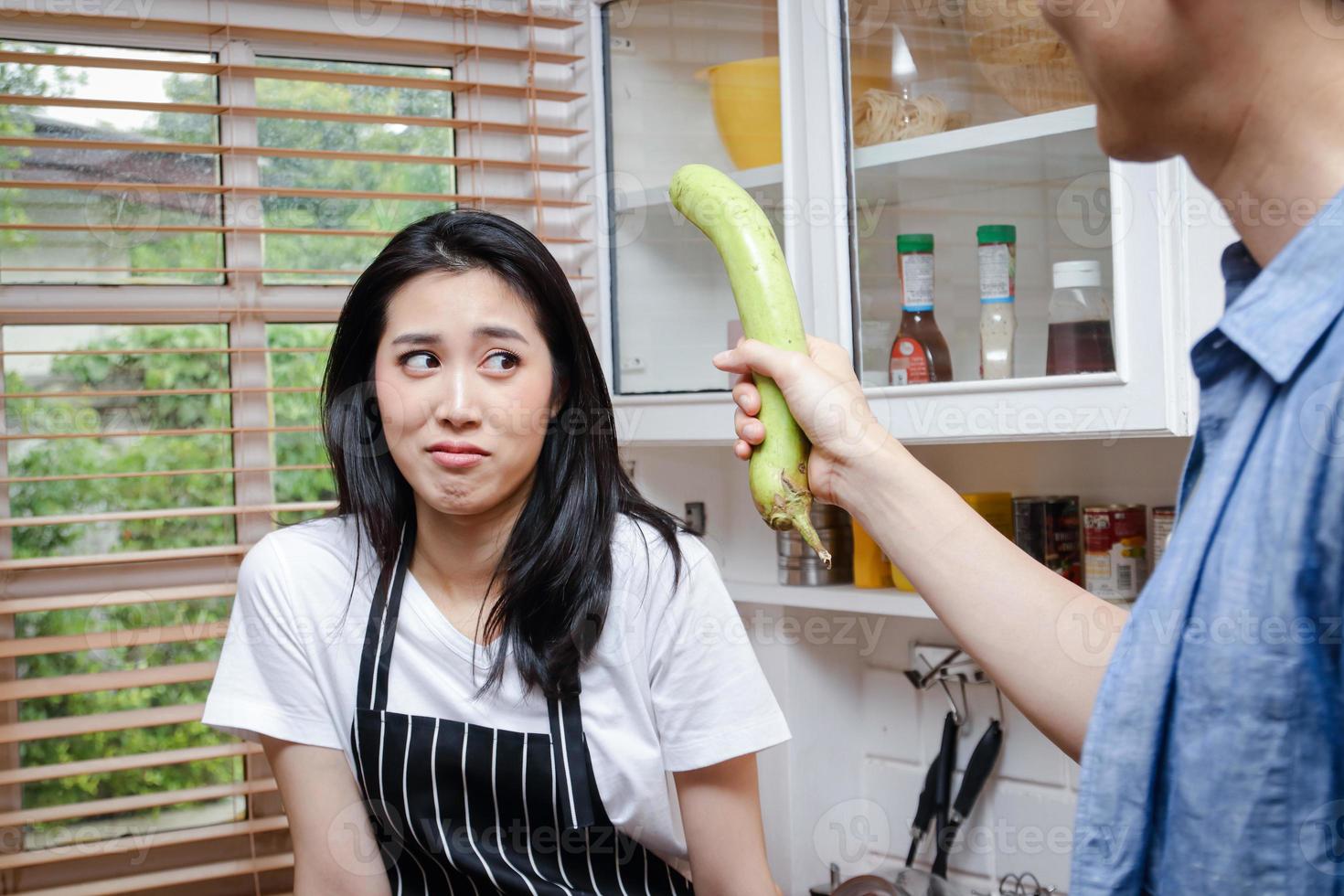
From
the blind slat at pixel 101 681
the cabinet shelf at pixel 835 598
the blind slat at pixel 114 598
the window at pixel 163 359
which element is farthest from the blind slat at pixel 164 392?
the cabinet shelf at pixel 835 598

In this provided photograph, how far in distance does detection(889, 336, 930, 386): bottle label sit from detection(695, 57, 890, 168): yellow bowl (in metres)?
0.33

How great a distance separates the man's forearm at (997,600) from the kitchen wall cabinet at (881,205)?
1.63 ft

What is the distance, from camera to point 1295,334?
519 millimetres

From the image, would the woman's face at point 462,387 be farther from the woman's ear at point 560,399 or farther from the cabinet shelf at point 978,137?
the cabinet shelf at point 978,137

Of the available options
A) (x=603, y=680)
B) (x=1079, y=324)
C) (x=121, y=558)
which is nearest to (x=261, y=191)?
(x=121, y=558)

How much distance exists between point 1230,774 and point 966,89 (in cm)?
106

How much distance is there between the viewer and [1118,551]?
1392 mm

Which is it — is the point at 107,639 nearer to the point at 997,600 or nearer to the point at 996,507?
the point at 996,507

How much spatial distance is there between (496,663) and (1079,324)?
0.70 m

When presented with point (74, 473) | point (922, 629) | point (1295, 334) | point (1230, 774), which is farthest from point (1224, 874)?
point (74, 473)

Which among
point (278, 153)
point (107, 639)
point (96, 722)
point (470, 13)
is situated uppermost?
point (470, 13)

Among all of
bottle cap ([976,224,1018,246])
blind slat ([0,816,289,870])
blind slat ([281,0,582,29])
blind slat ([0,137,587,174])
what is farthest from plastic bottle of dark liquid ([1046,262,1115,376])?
blind slat ([0,816,289,870])

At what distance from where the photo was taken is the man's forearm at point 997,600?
695 millimetres

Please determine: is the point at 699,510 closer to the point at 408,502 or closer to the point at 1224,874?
the point at 408,502
